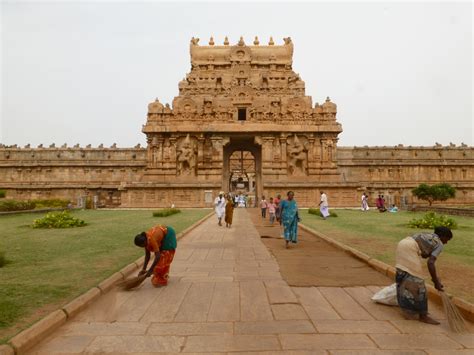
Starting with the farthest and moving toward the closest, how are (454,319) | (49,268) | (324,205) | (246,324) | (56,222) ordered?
(324,205)
(56,222)
(49,268)
(246,324)
(454,319)

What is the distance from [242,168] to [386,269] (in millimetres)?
55262

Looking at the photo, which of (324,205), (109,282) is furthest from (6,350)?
(324,205)

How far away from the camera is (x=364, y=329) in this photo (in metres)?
5.03

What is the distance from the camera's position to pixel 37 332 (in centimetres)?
462

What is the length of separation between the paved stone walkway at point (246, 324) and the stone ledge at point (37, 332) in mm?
118

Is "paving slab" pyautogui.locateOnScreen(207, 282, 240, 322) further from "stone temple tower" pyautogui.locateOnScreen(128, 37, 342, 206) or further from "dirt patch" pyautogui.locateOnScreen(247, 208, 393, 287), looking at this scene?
"stone temple tower" pyautogui.locateOnScreen(128, 37, 342, 206)

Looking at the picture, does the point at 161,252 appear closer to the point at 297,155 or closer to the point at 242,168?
the point at 297,155

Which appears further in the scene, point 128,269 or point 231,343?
point 128,269

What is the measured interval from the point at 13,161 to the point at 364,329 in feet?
169

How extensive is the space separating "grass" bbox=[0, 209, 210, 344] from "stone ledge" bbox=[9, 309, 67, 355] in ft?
0.49

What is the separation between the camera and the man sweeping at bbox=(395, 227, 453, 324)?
544 centimetres

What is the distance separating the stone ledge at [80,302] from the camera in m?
5.44

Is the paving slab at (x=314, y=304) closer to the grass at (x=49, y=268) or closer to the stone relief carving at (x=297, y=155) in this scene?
the grass at (x=49, y=268)

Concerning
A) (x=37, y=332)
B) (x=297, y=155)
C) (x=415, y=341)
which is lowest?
(x=415, y=341)
